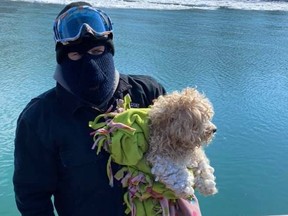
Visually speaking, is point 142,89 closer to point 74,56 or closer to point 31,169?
point 74,56

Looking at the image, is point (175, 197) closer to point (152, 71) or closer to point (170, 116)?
point (170, 116)

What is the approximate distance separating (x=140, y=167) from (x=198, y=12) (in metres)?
20.3

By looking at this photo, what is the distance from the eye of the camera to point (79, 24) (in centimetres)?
160

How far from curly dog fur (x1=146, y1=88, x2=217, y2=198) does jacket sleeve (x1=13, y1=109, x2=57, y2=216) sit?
0.40 meters

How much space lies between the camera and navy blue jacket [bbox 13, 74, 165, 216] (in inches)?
60.2

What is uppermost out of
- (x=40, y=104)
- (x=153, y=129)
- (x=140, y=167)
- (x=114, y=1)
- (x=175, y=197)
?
(x=40, y=104)

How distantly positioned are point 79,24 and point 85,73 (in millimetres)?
199

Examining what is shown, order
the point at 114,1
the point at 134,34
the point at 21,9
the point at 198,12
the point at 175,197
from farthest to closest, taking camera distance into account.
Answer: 1. the point at 114,1
2. the point at 198,12
3. the point at 21,9
4. the point at 134,34
5. the point at 175,197

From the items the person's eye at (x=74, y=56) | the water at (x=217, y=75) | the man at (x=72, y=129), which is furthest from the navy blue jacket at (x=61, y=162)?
the water at (x=217, y=75)

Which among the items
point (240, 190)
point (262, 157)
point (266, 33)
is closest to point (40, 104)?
point (240, 190)

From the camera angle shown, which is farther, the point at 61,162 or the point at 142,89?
the point at 142,89

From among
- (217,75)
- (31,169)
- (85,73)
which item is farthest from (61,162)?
(217,75)

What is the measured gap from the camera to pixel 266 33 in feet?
50.5

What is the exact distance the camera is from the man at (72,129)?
1535mm
